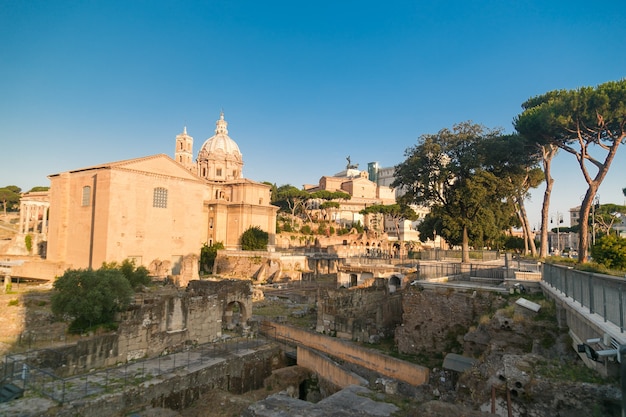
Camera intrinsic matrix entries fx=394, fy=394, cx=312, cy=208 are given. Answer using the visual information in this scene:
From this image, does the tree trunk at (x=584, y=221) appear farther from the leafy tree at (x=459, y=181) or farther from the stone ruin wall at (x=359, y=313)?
the stone ruin wall at (x=359, y=313)

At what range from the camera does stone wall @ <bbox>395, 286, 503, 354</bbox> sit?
1405cm

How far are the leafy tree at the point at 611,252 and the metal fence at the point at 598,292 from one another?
271 inches

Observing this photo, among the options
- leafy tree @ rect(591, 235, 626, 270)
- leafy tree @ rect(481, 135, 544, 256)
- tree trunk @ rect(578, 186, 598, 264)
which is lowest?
leafy tree @ rect(591, 235, 626, 270)

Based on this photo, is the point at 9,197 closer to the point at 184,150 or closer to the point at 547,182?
the point at 184,150

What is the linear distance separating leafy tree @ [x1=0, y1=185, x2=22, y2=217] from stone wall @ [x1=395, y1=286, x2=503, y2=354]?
248 ft

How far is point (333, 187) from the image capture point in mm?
91250

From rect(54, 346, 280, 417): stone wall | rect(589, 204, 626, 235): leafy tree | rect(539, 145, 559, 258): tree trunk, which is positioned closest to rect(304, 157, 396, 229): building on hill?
rect(589, 204, 626, 235): leafy tree

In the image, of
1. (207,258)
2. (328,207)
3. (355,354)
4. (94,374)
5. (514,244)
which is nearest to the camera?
(94,374)

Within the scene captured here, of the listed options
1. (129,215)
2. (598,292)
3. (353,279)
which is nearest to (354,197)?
(129,215)

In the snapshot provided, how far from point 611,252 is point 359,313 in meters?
10.7

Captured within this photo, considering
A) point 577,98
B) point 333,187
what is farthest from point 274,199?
point 577,98

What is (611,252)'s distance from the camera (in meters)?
15.9

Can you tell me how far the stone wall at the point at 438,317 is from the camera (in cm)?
1405

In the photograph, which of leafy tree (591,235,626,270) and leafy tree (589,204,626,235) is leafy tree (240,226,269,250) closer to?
leafy tree (591,235,626,270)
